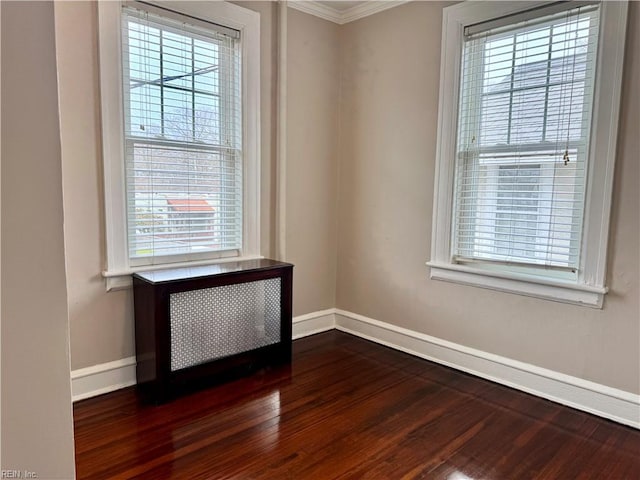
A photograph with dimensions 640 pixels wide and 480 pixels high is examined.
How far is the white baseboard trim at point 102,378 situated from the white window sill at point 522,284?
209 centimetres

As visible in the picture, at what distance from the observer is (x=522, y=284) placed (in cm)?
266

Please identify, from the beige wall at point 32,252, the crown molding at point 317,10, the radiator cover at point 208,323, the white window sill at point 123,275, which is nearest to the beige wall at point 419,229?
the crown molding at point 317,10

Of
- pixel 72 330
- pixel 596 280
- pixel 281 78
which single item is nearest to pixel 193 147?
pixel 281 78

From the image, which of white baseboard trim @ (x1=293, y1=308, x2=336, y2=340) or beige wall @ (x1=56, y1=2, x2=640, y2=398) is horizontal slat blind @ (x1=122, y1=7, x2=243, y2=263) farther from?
white baseboard trim @ (x1=293, y1=308, x2=336, y2=340)

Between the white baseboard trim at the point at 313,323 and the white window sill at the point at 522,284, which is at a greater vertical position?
the white window sill at the point at 522,284

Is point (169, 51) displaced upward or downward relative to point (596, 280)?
upward

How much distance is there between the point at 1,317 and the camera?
708 millimetres

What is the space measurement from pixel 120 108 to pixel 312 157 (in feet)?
4.89

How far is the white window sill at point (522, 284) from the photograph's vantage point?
7.90 ft

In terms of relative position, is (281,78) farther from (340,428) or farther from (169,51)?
(340,428)

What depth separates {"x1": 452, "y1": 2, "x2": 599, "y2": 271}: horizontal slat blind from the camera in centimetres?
241

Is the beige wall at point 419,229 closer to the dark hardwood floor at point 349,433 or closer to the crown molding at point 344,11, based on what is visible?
the crown molding at point 344,11

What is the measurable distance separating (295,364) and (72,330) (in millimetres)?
1398

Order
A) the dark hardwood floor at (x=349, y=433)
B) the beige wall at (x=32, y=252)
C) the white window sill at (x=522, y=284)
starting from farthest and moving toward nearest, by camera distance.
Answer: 1. the white window sill at (x=522, y=284)
2. the dark hardwood floor at (x=349, y=433)
3. the beige wall at (x=32, y=252)
